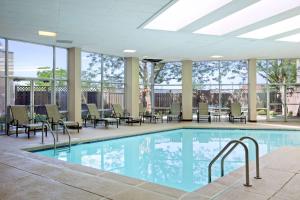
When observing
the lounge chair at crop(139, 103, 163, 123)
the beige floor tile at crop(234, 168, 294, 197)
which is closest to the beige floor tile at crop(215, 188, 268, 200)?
the beige floor tile at crop(234, 168, 294, 197)

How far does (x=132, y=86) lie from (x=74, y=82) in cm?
317

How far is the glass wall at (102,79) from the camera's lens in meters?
11.7

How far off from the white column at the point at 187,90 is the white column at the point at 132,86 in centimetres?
251

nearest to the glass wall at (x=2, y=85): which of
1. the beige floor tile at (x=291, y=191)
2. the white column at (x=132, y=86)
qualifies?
the white column at (x=132, y=86)

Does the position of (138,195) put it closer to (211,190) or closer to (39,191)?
(211,190)

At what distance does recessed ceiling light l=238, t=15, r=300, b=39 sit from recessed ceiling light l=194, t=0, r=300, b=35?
2.61ft

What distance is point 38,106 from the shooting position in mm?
9898

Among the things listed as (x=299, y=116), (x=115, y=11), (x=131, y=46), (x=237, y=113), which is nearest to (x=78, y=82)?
(x=131, y=46)

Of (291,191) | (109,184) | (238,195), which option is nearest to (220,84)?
(291,191)

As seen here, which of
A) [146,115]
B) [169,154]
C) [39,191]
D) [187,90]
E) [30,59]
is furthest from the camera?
[187,90]

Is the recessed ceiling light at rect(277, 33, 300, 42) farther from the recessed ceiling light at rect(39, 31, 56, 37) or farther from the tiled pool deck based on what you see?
the recessed ceiling light at rect(39, 31, 56, 37)

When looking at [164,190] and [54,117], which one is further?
[54,117]

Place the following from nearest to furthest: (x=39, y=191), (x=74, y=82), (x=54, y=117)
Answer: (x=39, y=191) < (x=54, y=117) < (x=74, y=82)

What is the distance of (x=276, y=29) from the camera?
7789 mm
